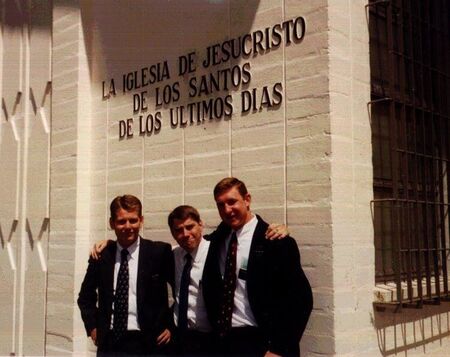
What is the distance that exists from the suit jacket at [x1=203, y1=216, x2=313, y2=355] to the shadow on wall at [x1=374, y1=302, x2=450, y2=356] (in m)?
1.03

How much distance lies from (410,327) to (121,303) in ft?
6.98

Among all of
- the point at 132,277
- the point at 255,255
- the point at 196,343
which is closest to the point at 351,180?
the point at 255,255

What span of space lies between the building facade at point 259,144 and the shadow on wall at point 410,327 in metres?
0.01

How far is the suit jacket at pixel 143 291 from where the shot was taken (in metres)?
3.67

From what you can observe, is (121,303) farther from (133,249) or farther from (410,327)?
(410,327)

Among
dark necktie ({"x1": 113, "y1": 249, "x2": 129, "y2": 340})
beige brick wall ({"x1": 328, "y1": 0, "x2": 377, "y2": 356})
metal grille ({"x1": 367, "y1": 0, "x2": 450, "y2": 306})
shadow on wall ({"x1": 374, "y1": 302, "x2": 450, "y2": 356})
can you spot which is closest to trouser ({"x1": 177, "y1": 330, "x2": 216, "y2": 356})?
dark necktie ({"x1": 113, "y1": 249, "x2": 129, "y2": 340})

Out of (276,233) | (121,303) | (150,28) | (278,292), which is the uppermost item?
(150,28)

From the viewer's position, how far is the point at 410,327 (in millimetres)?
4234

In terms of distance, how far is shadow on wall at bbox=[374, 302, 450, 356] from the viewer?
3.98 meters

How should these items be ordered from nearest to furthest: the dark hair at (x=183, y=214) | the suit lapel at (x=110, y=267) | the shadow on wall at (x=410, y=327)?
the dark hair at (x=183, y=214)
the suit lapel at (x=110, y=267)
the shadow on wall at (x=410, y=327)

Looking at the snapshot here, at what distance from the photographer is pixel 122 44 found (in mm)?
5488

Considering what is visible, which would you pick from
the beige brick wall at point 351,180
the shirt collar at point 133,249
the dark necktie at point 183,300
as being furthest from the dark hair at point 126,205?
the beige brick wall at point 351,180

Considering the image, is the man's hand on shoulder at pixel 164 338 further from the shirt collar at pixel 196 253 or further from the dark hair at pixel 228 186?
the dark hair at pixel 228 186

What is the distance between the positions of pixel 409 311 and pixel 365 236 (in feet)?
2.54
